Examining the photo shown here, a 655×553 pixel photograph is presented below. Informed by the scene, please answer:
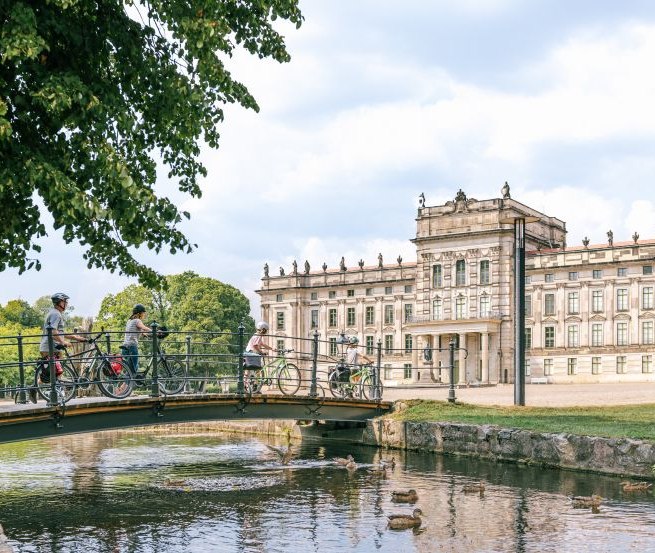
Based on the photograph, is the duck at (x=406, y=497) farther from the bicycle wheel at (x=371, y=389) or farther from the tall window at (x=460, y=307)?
the tall window at (x=460, y=307)

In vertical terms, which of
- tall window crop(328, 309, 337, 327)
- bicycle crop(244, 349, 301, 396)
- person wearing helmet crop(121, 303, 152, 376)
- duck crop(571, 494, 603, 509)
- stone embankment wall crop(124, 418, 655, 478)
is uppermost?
tall window crop(328, 309, 337, 327)

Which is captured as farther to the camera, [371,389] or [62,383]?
[371,389]

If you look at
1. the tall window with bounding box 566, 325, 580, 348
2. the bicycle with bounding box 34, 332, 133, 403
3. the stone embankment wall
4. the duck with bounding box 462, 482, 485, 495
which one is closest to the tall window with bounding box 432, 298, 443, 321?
the tall window with bounding box 566, 325, 580, 348

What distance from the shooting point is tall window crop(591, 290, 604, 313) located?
70125mm

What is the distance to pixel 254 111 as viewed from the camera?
13523 mm

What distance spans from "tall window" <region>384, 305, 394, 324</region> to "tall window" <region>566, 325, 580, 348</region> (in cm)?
1793

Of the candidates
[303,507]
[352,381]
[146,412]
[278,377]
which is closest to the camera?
[303,507]

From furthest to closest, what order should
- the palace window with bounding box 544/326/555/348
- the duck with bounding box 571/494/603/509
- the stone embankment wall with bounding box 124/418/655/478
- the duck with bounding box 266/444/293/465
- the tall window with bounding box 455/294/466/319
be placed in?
the tall window with bounding box 455/294/466/319
the palace window with bounding box 544/326/555/348
the duck with bounding box 266/444/293/465
the stone embankment wall with bounding box 124/418/655/478
the duck with bounding box 571/494/603/509

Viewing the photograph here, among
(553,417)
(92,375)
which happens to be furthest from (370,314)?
(92,375)

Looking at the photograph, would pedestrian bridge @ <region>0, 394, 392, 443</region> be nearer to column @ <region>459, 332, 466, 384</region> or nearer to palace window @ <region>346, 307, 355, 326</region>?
column @ <region>459, 332, 466, 384</region>

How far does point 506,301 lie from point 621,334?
9157 millimetres

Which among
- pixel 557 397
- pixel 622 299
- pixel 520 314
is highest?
pixel 622 299

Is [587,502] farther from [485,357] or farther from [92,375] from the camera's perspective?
[485,357]

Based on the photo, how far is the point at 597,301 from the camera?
7031 cm
